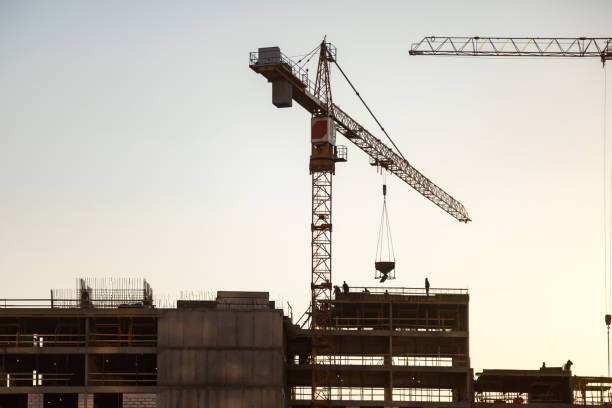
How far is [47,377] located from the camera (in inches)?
4567

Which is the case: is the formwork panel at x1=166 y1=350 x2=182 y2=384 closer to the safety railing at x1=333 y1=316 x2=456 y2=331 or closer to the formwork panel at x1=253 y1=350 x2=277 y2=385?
the formwork panel at x1=253 y1=350 x2=277 y2=385

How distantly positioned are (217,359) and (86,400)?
11920 mm

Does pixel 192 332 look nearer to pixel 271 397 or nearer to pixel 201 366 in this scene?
pixel 201 366

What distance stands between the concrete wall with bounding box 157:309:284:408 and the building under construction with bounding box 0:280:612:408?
86mm

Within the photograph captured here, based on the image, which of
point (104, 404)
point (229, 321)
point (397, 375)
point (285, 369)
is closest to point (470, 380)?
point (397, 375)

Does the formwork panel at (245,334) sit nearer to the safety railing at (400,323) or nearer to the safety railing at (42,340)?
the safety railing at (42,340)

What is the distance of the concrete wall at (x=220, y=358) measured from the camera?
360ft

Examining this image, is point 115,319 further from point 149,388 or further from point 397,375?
point 397,375

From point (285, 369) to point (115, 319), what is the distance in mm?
18156

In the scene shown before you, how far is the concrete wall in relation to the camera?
10962 cm

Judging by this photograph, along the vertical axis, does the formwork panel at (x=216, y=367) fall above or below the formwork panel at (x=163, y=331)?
below

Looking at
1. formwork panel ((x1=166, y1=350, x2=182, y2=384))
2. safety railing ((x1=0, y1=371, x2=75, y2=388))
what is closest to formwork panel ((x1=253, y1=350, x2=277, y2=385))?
formwork panel ((x1=166, y1=350, x2=182, y2=384))

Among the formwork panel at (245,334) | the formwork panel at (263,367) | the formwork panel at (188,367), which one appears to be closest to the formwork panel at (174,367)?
the formwork panel at (188,367)

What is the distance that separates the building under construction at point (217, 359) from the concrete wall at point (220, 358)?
0.09 metres
